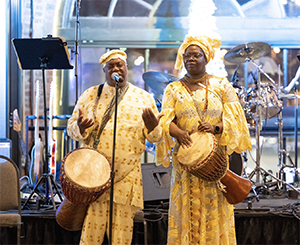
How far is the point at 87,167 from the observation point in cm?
225

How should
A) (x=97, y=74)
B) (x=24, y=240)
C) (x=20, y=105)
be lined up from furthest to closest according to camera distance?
(x=97, y=74) → (x=20, y=105) → (x=24, y=240)

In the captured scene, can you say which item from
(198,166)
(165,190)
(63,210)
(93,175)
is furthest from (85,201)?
(165,190)

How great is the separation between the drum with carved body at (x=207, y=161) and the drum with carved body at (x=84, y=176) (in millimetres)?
529

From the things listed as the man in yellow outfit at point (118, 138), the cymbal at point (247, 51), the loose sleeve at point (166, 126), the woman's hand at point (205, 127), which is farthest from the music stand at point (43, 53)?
the cymbal at point (247, 51)

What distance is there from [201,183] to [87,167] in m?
0.81

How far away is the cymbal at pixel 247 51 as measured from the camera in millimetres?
4301

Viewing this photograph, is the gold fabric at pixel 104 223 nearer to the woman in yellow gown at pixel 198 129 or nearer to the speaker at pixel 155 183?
the woman in yellow gown at pixel 198 129

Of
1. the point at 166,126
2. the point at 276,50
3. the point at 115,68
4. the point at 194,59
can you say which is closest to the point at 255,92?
the point at 276,50

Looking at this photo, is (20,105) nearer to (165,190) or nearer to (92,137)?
(165,190)

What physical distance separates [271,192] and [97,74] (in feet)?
12.3

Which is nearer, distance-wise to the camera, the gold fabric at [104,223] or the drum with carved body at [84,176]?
the drum with carved body at [84,176]

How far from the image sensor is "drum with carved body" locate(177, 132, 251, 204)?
7.32 ft

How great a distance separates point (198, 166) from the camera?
2.22 m

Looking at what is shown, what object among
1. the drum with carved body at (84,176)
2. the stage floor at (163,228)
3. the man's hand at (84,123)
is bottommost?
the stage floor at (163,228)
